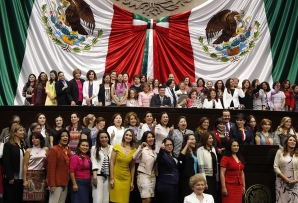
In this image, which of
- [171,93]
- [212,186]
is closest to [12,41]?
[171,93]

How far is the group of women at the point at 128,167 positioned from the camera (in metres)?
8.36

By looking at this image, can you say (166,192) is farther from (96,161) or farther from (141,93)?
(141,93)

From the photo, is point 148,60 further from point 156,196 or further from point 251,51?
point 156,196

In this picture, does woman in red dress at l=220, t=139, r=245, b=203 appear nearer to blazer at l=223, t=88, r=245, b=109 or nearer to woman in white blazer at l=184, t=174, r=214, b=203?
woman in white blazer at l=184, t=174, r=214, b=203

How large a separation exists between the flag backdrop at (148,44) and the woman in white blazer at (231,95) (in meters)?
2.48

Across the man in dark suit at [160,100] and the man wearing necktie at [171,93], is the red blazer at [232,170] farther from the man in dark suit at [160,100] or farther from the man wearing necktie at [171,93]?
the man wearing necktie at [171,93]

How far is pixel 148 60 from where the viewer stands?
14227 mm

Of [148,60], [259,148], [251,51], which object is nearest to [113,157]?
[259,148]

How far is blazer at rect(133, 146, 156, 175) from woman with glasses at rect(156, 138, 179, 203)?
0.09m

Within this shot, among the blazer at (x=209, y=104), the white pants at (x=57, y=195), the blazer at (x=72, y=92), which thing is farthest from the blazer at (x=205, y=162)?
the blazer at (x=72, y=92)

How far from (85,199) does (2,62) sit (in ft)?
21.0

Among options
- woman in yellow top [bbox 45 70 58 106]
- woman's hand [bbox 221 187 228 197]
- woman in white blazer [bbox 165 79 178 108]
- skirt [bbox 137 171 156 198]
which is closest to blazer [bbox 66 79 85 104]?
woman in yellow top [bbox 45 70 58 106]

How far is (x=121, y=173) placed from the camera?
8594mm

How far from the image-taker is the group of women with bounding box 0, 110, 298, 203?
27.4ft
